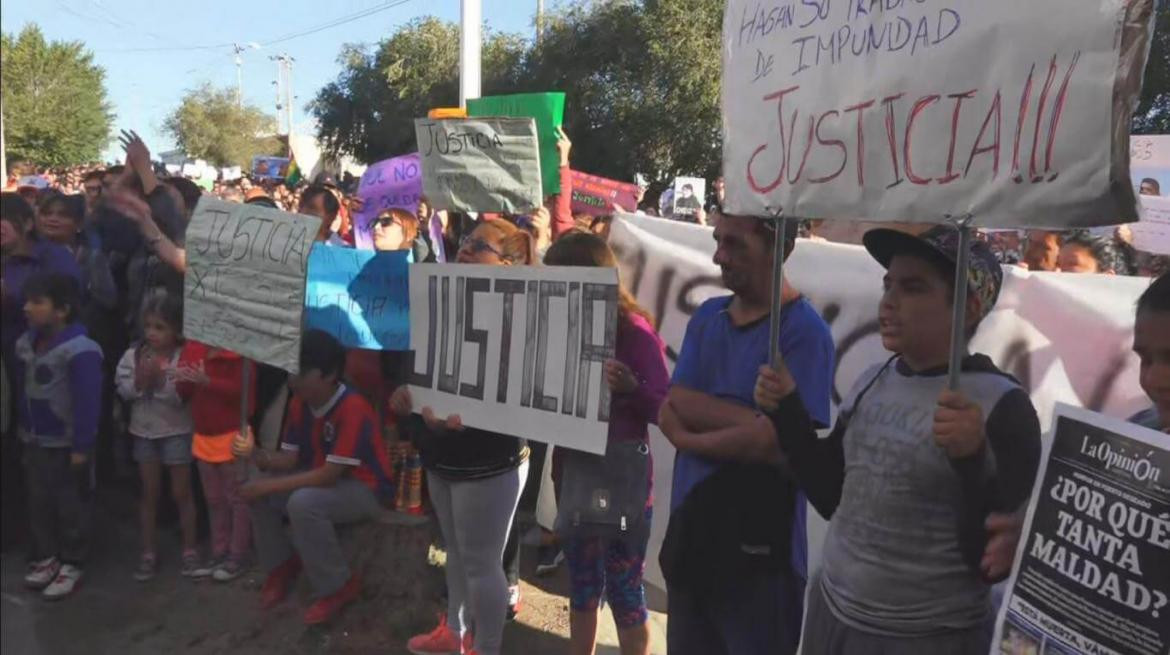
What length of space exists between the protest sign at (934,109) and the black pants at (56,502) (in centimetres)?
390

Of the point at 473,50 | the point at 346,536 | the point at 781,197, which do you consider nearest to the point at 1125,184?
the point at 781,197

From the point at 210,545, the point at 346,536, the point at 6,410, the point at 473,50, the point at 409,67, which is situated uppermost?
the point at 409,67

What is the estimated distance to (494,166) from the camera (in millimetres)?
4191

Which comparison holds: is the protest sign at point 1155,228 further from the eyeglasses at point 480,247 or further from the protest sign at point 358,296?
the protest sign at point 358,296

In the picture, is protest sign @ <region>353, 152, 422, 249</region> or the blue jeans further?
protest sign @ <region>353, 152, 422, 249</region>

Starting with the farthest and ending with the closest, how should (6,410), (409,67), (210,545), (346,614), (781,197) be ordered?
1. (409,67)
2. (210,545)
3. (6,410)
4. (346,614)
5. (781,197)

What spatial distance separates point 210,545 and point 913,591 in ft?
14.0

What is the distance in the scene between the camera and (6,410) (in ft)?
14.7

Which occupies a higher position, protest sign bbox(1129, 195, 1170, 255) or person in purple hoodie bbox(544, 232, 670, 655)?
protest sign bbox(1129, 195, 1170, 255)

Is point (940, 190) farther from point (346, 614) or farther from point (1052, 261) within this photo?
point (346, 614)

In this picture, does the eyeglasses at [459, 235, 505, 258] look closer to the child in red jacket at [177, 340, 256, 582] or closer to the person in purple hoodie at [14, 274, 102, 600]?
the child in red jacket at [177, 340, 256, 582]

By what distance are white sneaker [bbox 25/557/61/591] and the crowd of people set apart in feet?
0.05

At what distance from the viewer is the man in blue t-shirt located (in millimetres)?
2301

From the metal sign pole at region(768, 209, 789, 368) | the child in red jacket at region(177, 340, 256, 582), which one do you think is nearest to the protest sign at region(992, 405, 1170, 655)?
the metal sign pole at region(768, 209, 789, 368)
